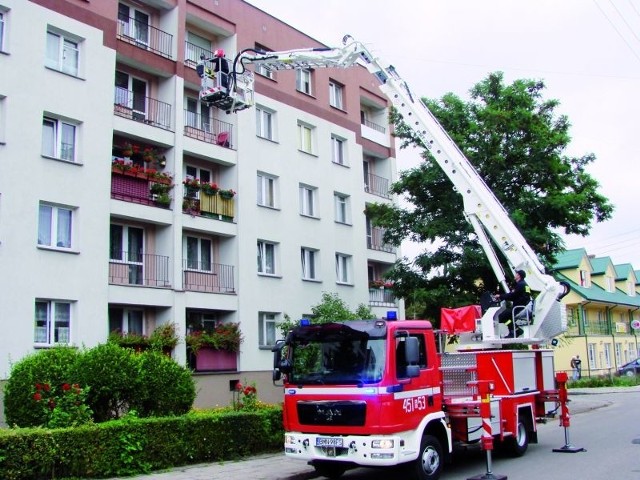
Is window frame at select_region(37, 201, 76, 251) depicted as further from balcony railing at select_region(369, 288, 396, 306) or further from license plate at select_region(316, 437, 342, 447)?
balcony railing at select_region(369, 288, 396, 306)

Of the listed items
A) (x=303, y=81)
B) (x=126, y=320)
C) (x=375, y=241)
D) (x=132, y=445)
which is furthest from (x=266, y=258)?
(x=132, y=445)

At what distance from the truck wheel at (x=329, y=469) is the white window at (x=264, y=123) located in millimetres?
17143

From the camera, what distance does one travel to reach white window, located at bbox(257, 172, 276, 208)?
2638 centimetres

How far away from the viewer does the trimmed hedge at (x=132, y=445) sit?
10.4 meters

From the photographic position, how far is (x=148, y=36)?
2330cm

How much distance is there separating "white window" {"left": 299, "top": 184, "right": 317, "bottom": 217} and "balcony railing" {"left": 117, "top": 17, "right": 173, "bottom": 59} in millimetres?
8073

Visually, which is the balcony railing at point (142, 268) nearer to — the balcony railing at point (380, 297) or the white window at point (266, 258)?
the white window at point (266, 258)

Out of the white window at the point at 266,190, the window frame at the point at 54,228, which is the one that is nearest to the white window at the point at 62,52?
the window frame at the point at 54,228

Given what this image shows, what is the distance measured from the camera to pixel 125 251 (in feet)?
71.0

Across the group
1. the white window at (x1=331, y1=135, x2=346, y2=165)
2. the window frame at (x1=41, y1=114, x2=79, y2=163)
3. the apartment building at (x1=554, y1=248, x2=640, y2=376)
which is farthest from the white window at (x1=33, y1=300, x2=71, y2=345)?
the apartment building at (x1=554, y1=248, x2=640, y2=376)

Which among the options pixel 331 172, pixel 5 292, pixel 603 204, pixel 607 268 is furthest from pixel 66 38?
pixel 607 268

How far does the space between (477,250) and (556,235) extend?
256cm

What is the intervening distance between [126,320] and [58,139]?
19.3ft

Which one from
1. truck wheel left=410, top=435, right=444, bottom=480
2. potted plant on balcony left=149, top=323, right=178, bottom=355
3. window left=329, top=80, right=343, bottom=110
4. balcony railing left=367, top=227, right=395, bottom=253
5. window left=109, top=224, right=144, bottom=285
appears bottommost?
truck wheel left=410, top=435, right=444, bottom=480
